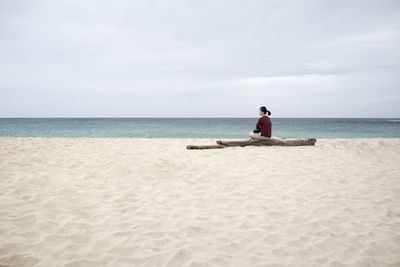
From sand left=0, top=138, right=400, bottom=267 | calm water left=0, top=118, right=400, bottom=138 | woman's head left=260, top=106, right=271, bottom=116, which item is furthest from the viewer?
calm water left=0, top=118, right=400, bottom=138

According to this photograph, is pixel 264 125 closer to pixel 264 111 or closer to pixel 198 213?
pixel 264 111

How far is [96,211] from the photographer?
160 inches

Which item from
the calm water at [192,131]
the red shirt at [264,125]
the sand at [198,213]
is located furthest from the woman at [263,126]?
the calm water at [192,131]

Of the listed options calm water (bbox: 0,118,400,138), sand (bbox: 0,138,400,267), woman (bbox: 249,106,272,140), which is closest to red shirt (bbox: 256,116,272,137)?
woman (bbox: 249,106,272,140)

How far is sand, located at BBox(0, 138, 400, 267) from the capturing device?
9.46 ft

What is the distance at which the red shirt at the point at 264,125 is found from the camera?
391 inches

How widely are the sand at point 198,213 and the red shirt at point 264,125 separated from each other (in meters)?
2.99

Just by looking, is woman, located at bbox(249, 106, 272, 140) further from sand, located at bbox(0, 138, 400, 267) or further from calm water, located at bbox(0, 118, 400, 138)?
calm water, located at bbox(0, 118, 400, 138)

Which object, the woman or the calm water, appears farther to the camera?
the calm water

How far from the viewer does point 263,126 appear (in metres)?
10.1

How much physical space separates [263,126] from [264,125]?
0.07 m

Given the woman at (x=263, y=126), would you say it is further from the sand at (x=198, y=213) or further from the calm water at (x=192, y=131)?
the calm water at (x=192, y=131)

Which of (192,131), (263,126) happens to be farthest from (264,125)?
(192,131)

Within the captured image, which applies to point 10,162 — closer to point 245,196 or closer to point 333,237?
point 245,196
